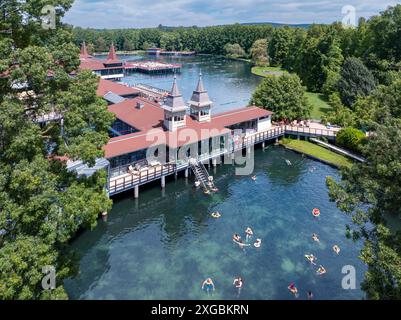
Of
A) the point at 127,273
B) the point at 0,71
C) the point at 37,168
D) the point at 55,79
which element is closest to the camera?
the point at 0,71

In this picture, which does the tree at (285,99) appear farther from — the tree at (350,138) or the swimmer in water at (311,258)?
the swimmer in water at (311,258)

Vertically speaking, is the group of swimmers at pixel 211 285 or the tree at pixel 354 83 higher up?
the tree at pixel 354 83

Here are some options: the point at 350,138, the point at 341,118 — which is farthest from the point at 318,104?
the point at 350,138

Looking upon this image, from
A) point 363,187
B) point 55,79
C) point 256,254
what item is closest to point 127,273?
point 256,254

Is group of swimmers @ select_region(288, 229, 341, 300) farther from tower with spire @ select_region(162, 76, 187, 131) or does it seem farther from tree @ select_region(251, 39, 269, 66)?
tree @ select_region(251, 39, 269, 66)

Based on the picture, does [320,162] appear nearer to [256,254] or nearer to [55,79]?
[256,254]

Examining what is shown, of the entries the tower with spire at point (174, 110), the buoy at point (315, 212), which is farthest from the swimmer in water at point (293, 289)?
the tower with spire at point (174, 110)

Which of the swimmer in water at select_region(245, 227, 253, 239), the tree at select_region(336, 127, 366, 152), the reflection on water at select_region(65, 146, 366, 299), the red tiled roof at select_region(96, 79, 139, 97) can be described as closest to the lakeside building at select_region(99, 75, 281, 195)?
the reflection on water at select_region(65, 146, 366, 299)
